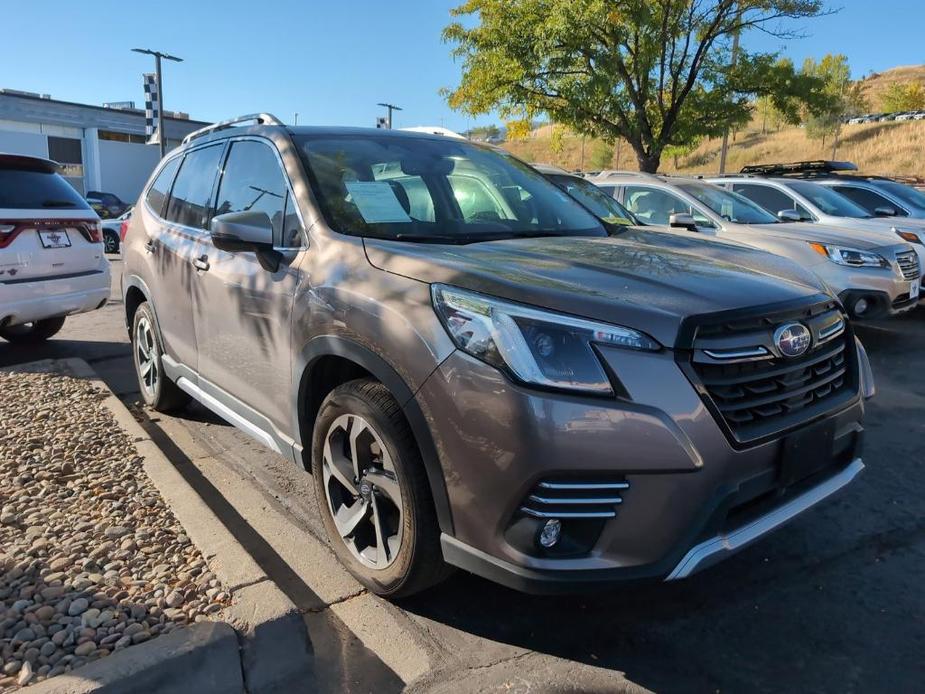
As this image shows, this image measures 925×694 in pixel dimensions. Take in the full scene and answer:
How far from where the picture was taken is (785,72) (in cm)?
1512

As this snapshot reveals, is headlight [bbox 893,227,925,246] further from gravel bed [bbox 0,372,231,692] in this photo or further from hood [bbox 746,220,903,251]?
gravel bed [bbox 0,372,231,692]

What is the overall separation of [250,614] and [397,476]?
2.47ft

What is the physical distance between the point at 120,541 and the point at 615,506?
2.23 meters

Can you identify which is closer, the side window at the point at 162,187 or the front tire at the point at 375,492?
the front tire at the point at 375,492

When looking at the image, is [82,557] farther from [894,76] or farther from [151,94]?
[894,76]

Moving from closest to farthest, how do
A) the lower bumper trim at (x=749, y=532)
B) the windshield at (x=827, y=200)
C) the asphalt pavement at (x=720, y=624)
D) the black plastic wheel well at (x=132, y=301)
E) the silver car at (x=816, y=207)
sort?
the lower bumper trim at (x=749, y=532) < the asphalt pavement at (x=720, y=624) < the black plastic wheel well at (x=132, y=301) < the silver car at (x=816, y=207) < the windshield at (x=827, y=200)

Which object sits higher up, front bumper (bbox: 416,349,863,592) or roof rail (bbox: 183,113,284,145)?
roof rail (bbox: 183,113,284,145)

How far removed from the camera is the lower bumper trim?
2.12 metres

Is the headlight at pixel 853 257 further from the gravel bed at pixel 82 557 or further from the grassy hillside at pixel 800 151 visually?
the grassy hillside at pixel 800 151

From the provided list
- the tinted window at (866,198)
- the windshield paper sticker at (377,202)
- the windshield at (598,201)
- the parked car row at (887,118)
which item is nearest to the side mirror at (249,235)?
the windshield paper sticker at (377,202)

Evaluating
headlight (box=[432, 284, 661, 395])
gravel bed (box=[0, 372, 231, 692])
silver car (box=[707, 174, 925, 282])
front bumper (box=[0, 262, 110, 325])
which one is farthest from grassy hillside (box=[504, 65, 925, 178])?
headlight (box=[432, 284, 661, 395])

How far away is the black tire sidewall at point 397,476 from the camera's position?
7.82ft

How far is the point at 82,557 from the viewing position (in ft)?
9.74

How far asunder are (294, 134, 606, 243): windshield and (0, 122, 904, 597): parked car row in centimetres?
1
